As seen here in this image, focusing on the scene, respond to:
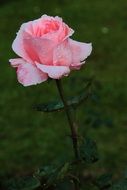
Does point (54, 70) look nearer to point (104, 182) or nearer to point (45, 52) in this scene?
point (45, 52)

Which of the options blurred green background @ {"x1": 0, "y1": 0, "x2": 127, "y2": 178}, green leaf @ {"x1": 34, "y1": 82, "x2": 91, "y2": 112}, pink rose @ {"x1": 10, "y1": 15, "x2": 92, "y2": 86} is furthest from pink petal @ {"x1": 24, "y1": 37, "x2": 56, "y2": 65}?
blurred green background @ {"x1": 0, "y1": 0, "x2": 127, "y2": 178}

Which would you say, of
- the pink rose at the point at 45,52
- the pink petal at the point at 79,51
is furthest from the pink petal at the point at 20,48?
the pink petal at the point at 79,51

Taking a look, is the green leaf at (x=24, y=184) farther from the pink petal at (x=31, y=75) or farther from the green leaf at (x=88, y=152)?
the pink petal at (x=31, y=75)

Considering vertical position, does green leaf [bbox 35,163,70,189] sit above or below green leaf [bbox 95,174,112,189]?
above

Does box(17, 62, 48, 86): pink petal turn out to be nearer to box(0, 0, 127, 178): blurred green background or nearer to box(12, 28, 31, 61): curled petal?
box(12, 28, 31, 61): curled petal

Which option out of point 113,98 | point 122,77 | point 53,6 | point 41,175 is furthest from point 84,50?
point 53,6

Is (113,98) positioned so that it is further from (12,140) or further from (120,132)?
(12,140)
